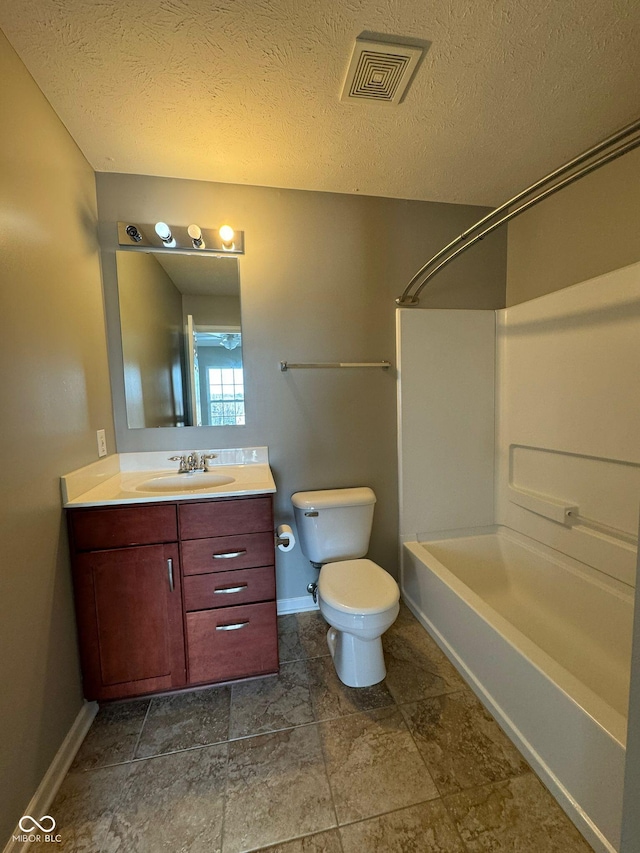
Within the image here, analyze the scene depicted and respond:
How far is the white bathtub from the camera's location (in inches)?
37.0

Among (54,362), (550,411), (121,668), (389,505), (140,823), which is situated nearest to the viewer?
(140,823)

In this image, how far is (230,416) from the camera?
1845 millimetres

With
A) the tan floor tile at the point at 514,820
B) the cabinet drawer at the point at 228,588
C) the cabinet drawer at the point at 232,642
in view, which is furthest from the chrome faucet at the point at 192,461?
the tan floor tile at the point at 514,820

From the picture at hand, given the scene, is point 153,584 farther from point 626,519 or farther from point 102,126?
point 626,519

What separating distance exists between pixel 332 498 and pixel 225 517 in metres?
0.59

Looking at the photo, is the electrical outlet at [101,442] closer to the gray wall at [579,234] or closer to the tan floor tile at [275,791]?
the tan floor tile at [275,791]

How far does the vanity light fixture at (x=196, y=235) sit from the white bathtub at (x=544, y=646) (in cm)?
198

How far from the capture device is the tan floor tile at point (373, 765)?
3.43 feet

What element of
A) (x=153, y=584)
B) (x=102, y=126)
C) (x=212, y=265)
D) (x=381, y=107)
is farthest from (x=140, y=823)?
(x=381, y=107)

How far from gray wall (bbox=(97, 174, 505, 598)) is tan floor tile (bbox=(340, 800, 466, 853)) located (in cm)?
106

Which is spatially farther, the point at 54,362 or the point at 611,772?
the point at 54,362

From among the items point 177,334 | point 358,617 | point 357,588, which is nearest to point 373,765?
point 358,617

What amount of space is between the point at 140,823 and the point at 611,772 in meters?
1.33

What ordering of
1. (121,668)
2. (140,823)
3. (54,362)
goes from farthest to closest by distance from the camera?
(121,668) < (54,362) < (140,823)
